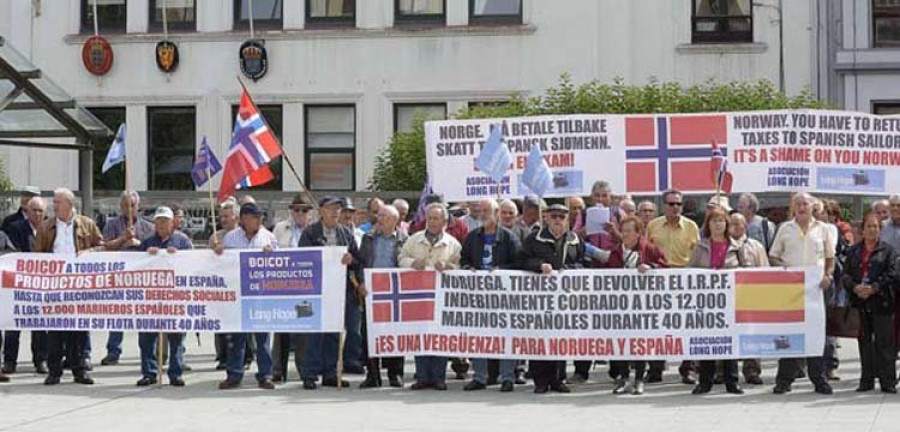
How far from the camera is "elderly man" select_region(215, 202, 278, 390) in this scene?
50.3ft

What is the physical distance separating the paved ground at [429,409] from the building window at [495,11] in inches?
691

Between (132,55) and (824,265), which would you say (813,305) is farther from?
(132,55)

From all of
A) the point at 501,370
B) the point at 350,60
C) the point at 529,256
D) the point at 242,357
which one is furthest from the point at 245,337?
the point at 350,60

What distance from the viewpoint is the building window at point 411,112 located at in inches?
1277

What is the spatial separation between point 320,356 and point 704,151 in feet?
16.1

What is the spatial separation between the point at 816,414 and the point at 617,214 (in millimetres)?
3905

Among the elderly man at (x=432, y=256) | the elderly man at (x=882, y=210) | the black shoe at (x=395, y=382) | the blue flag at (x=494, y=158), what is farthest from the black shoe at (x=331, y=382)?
the elderly man at (x=882, y=210)

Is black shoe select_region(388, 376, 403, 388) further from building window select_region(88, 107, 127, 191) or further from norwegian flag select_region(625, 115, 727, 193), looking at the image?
building window select_region(88, 107, 127, 191)

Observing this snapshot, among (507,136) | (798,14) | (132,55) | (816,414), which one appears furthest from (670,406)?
(132,55)

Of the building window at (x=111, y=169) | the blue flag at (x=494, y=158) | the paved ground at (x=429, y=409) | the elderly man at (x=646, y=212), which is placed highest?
the building window at (x=111, y=169)

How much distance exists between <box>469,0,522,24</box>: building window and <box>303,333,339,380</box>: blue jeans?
17.7m

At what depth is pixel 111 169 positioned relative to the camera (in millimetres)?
33375

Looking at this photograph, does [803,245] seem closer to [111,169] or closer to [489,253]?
[489,253]

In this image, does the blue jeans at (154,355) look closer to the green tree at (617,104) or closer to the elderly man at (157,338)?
the elderly man at (157,338)
